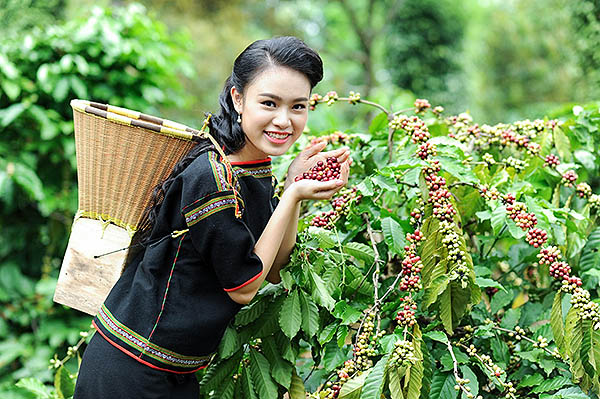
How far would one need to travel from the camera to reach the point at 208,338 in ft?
5.16

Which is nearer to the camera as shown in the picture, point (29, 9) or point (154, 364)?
point (154, 364)

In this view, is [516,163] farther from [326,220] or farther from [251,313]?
[251,313]

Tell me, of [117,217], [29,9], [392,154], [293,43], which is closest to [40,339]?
[117,217]

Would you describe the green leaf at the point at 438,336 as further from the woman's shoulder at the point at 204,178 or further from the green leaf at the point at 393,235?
the woman's shoulder at the point at 204,178

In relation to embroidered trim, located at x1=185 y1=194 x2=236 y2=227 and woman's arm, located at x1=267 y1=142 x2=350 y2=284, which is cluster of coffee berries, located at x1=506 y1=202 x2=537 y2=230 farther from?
embroidered trim, located at x1=185 y1=194 x2=236 y2=227

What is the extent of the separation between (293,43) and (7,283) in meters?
2.82

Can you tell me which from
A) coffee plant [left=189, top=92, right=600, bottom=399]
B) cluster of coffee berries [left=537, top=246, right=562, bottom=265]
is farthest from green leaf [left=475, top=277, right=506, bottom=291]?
cluster of coffee berries [left=537, top=246, right=562, bottom=265]

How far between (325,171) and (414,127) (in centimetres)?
38

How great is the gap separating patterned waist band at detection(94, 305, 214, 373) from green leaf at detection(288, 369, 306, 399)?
285 millimetres

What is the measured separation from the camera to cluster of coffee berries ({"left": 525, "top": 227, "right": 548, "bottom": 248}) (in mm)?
1624

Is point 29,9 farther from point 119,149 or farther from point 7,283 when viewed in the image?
point 119,149

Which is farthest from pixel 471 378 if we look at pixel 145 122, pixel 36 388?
pixel 36 388

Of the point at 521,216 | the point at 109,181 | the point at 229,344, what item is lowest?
the point at 229,344

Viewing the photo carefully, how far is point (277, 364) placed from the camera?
1.73 meters
